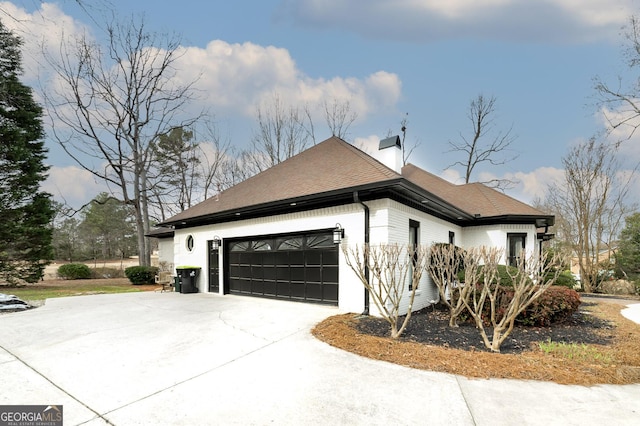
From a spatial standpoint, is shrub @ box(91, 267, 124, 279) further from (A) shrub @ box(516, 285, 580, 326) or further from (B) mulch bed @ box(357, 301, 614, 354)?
(A) shrub @ box(516, 285, 580, 326)

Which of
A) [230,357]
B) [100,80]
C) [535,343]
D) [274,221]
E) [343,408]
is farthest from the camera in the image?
[100,80]

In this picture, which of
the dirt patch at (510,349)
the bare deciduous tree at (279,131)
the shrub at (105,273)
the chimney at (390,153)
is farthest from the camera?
the bare deciduous tree at (279,131)

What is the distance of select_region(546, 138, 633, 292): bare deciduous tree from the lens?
17.4m

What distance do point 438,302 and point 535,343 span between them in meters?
4.59

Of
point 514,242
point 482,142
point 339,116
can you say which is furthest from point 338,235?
point 482,142

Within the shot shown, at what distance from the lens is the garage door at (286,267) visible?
28.1 feet

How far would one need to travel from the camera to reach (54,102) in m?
17.6

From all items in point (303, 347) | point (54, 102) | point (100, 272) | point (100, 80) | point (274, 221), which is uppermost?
point (100, 80)

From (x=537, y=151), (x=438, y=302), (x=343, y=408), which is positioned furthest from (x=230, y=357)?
(x=537, y=151)

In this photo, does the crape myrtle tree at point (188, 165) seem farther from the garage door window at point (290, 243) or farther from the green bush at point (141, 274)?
the garage door window at point (290, 243)

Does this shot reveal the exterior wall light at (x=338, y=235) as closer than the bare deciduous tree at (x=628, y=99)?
Yes

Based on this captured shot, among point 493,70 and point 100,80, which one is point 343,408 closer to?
point 493,70

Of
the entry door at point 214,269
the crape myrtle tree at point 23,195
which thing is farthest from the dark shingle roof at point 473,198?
the crape myrtle tree at point 23,195

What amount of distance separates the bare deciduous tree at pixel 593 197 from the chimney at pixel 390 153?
14.3 m
